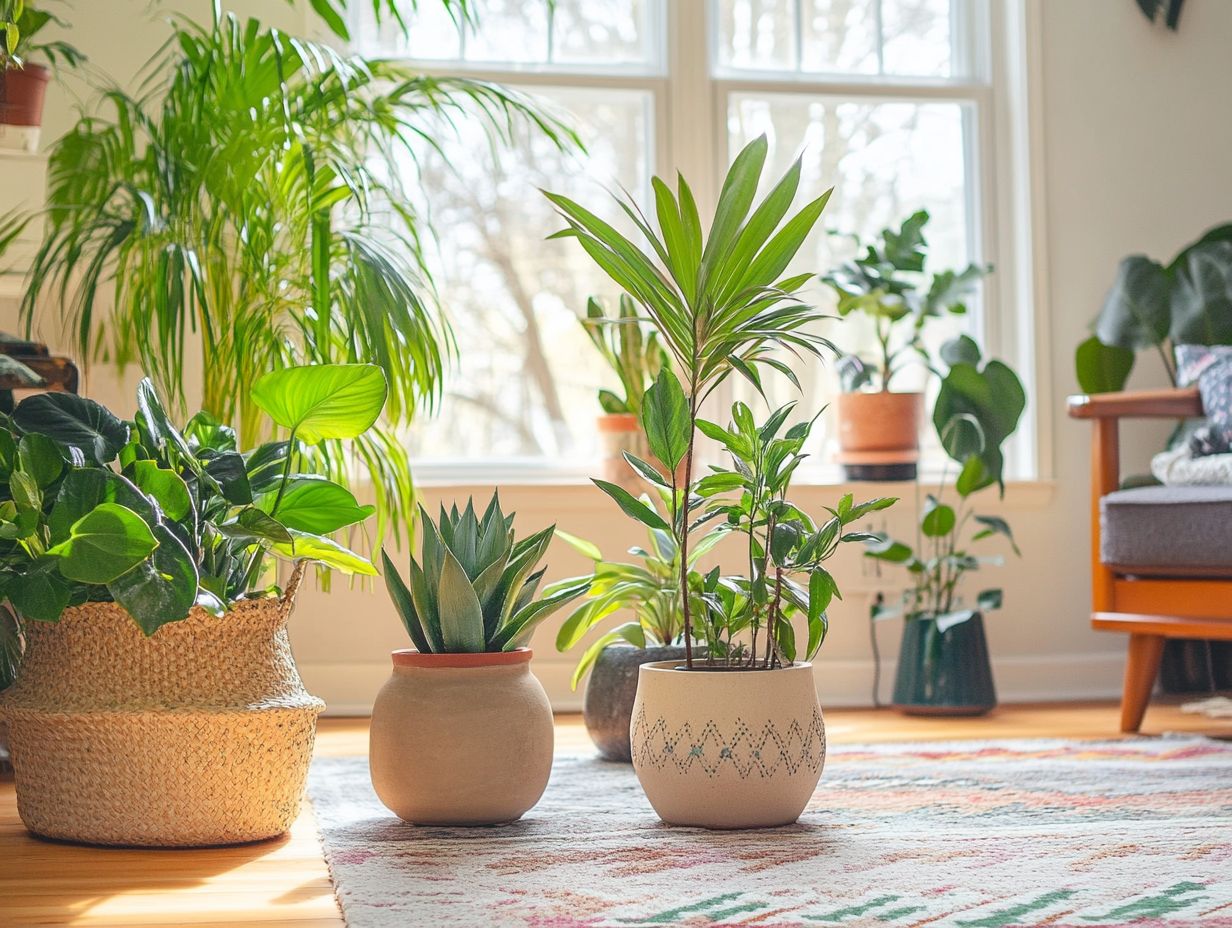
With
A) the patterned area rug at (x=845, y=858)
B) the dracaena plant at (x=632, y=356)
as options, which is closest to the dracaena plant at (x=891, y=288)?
the dracaena plant at (x=632, y=356)

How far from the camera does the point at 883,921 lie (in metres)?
1.33

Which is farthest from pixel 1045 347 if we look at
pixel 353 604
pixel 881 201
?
pixel 353 604

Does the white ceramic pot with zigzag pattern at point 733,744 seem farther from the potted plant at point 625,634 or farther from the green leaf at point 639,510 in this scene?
the potted plant at point 625,634

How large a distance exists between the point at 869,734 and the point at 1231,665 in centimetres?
127

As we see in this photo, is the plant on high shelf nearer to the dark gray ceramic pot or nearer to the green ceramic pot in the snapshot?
the dark gray ceramic pot

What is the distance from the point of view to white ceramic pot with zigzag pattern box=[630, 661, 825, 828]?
175 centimetres

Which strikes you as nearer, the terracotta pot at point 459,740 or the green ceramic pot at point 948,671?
the terracotta pot at point 459,740

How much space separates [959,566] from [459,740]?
1.83m

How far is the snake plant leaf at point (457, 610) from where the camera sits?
185 cm

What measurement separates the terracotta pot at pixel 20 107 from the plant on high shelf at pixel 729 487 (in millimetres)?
1255

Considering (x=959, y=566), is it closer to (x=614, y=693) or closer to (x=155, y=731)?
(x=614, y=693)

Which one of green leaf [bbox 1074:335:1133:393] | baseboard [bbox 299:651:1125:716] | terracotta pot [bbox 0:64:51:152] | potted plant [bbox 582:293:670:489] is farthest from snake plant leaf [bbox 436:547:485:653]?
green leaf [bbox 1074:335:1133:393]

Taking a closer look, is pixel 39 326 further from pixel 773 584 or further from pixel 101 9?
pixel 773 584

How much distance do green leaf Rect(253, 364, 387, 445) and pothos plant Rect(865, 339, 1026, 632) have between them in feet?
5.50
